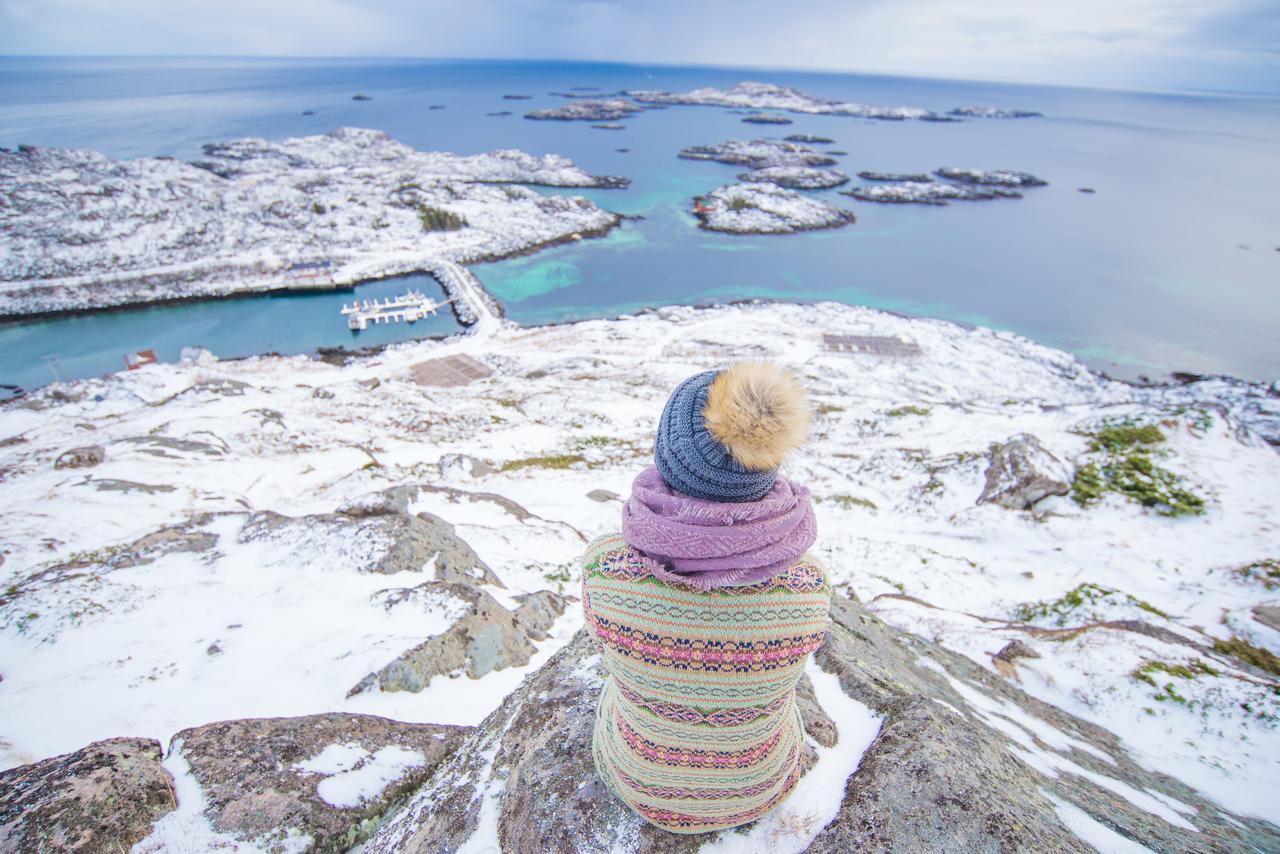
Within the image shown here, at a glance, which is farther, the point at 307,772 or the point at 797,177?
the point at 797,177

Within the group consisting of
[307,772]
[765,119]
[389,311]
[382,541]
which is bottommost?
[389,311]

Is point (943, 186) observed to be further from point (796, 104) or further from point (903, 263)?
point (796, 104)

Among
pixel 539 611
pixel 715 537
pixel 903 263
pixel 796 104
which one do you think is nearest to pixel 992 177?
pixel 903 263

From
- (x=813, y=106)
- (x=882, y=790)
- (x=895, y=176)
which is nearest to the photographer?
(x=882, y=790)

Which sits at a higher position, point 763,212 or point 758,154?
point 758,154

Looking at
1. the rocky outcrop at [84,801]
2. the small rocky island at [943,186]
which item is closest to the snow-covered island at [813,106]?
the small rocky island at [943,186]

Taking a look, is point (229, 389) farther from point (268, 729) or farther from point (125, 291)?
point (125, 291)

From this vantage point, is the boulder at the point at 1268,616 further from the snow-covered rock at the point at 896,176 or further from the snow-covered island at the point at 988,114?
the snow-covered island at the point at 988,114
